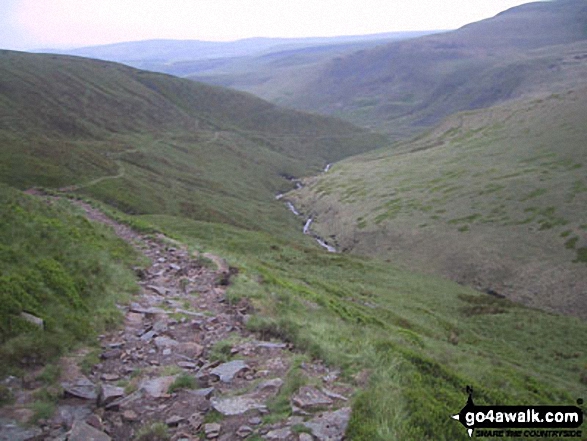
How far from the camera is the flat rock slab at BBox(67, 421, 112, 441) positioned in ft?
32.8

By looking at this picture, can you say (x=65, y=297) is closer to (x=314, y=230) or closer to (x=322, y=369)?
(x=322, y=369)

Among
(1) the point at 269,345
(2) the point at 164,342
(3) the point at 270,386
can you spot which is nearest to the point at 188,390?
(3) the point at 270,386

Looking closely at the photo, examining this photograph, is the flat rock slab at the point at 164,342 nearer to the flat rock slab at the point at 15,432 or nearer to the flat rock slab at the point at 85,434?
the flat rock slab at the point at 85,434

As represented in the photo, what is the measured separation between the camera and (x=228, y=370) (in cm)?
1366

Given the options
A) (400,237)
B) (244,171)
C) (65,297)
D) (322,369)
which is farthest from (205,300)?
(244,171)

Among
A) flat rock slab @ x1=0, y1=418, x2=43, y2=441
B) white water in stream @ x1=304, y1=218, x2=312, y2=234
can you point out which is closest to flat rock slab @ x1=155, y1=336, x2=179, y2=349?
flat rock slab @ x1=0, y1=418, x2=43, y2=441

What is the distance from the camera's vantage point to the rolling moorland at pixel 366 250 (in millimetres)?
14508

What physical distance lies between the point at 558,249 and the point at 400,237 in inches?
1192

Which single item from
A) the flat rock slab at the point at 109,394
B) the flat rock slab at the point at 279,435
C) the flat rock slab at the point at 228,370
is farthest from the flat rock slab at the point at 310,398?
the flat rock slab at the point at 109,394

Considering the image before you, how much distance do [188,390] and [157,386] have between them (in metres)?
0.93

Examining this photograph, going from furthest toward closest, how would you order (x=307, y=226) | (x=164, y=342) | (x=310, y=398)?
1. (x=307, y=226)
2. (x=164, y=342)
3. (x=310, y=398)

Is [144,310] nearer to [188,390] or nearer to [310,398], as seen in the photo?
[188,390]

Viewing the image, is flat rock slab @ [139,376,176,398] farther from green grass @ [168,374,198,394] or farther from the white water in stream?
the white water in stream

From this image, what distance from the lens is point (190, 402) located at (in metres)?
11.9
